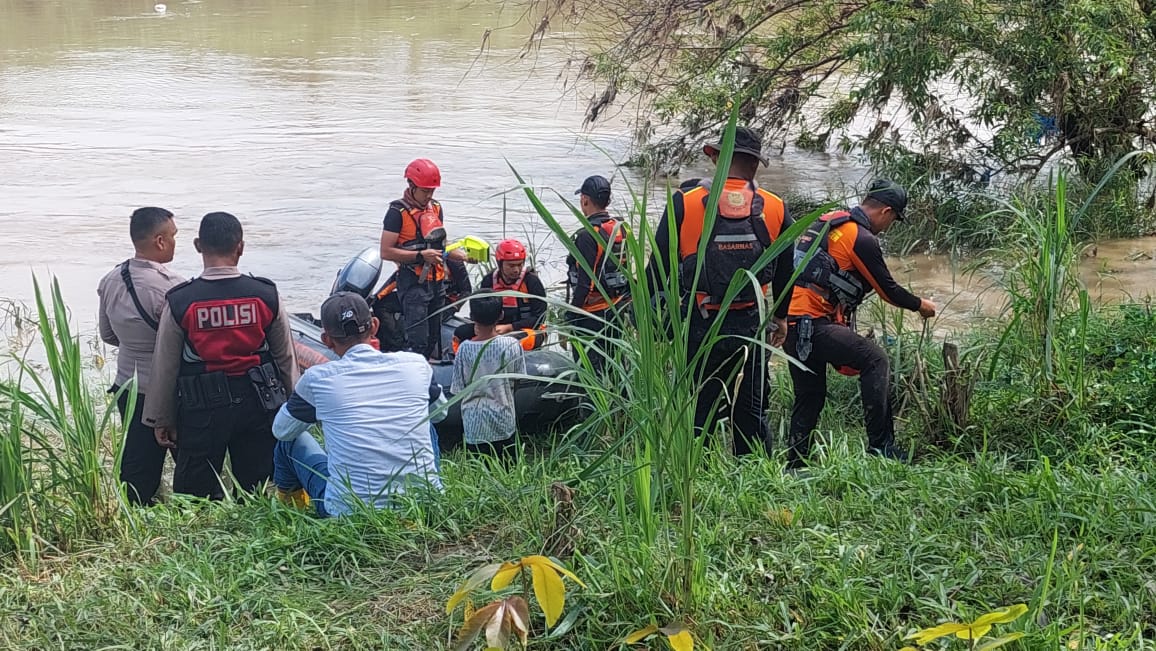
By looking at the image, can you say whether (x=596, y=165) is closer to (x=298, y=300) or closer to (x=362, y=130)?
(x=362, y=130)

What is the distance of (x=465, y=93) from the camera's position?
18.7m

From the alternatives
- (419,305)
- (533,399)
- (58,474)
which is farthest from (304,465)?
(419,305)

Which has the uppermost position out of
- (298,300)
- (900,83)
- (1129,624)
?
(900,83)

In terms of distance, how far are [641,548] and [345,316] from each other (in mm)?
1623

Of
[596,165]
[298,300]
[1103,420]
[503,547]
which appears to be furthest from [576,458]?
[596,165]

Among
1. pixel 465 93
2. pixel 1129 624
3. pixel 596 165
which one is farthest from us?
pixel 465 93

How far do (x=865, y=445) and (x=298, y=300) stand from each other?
530 centimetres

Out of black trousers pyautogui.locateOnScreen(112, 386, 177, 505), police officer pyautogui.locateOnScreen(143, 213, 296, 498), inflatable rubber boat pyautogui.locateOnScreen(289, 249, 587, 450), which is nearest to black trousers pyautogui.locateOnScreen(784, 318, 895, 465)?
inflatable rubber boat pyautogui.locateOnScreen(289, 249, 587, 450)

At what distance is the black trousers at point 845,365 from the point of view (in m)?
4.84

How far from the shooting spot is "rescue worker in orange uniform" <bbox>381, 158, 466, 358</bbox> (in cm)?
649

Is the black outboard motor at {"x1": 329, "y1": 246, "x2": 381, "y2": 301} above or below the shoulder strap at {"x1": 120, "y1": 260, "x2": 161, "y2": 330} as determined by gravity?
below

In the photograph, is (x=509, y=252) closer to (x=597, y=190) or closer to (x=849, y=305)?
(x=597, y=190)

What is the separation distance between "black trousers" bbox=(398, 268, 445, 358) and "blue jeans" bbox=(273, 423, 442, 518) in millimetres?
2190

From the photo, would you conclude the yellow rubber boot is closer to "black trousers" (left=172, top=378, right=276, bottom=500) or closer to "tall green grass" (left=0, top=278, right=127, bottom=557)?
"black trousers" (left=172, top=378, right=276, bottom=500)
